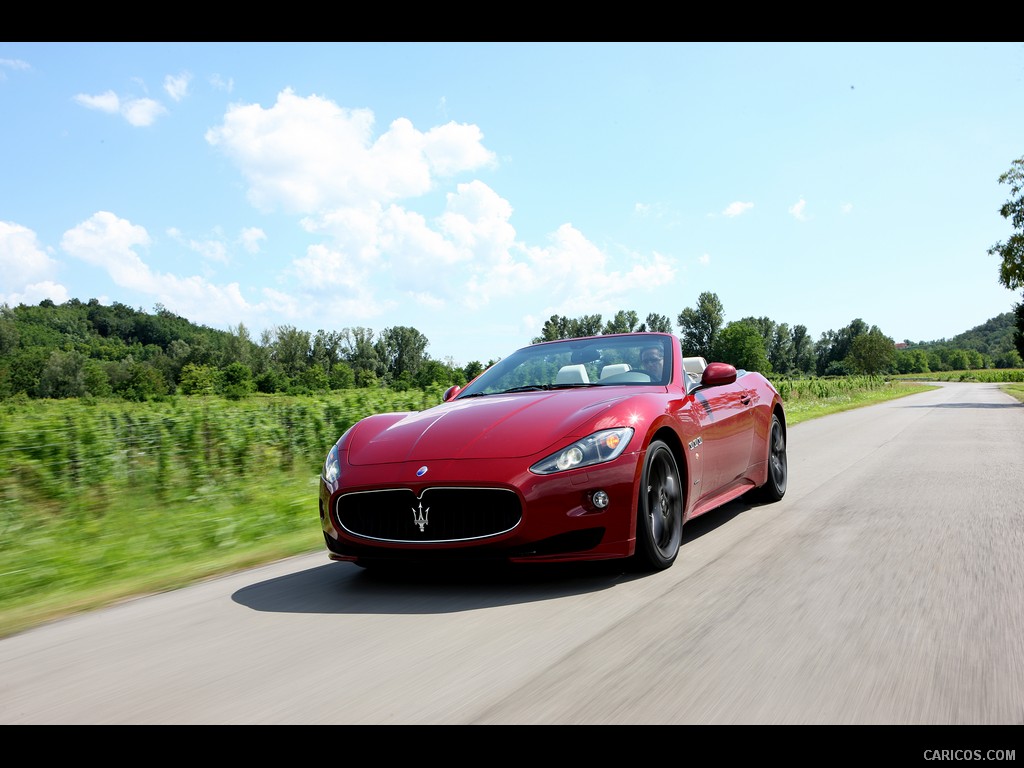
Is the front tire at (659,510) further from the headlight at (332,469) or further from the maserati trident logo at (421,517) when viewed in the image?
the headlight at (332,469)

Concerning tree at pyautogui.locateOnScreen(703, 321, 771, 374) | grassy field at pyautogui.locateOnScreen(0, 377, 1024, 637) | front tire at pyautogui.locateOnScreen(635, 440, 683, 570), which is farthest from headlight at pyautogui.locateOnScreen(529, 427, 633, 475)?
tree at pyautogui.locateOnScreen(703, 321, 771, 374)

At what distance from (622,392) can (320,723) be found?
2.86 m

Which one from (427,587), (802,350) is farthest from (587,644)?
(802,350)

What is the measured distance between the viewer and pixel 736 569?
4340 millimetres

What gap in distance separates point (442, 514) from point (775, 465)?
3.88m

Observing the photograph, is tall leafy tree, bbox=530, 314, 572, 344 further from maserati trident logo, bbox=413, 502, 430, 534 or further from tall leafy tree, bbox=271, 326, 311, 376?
maserati trident logo, bbox=413, 502, 430, 534

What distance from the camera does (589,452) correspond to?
4039 mm

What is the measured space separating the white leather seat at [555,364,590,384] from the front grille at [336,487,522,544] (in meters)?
1.64

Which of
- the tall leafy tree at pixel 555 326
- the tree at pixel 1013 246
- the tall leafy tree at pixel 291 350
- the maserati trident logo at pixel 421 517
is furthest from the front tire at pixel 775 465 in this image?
the tall leafy tree at pixel 291 350

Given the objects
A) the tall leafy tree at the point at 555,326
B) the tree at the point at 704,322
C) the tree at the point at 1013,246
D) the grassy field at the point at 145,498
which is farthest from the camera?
the tree at the point at 704,322

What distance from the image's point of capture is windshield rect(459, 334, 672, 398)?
531 cm

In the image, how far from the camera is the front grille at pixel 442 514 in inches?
154
